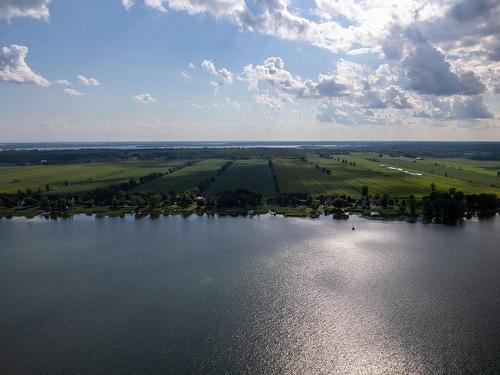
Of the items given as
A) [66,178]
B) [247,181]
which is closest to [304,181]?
[247,181]

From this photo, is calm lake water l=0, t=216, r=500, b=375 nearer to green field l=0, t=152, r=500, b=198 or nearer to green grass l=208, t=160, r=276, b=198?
green field l=0, t=152, r=500, b=198

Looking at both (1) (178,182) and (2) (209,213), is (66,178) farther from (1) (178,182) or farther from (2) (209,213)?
(2) (209,213)

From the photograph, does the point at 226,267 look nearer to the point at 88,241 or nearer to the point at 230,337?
the point at 230,337

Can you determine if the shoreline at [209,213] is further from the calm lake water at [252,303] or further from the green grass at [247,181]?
the green grass at [247,181]

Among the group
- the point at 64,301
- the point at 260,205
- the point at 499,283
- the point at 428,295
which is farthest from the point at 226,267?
the point at 260,205

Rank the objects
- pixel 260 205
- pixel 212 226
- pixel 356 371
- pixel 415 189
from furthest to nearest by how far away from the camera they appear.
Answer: pixel 415 189 < pixel 260 205 < pixel 212 226 < pixel 356 371

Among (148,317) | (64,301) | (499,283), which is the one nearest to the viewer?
(148,317)

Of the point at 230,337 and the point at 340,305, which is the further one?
the point at 340,305
